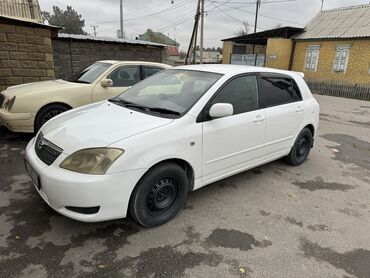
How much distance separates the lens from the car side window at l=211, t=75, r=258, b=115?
137 inches

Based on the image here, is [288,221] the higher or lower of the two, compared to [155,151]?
lower

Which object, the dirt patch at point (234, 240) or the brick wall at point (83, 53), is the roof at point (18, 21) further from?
the dirt patch at point (234, 240)

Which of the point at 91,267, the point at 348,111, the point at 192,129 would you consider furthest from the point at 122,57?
the point at 91,267

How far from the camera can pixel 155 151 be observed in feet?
9.12

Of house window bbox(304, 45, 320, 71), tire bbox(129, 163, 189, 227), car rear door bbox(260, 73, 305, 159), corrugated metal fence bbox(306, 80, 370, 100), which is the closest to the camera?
tire bbox(129, 163, 189, 227)

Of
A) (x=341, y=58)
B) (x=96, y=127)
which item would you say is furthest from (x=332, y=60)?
(x=96, y=127)

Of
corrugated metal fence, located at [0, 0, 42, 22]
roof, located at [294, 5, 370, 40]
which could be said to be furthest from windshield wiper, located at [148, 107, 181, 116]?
roof, located at [294, 5, 370, 40]

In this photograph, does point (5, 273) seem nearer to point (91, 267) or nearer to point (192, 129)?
point (91, 267)

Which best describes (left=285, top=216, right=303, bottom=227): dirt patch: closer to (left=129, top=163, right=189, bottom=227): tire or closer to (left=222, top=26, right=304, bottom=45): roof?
(left=129, top=163, right=189, bottom=227): tire

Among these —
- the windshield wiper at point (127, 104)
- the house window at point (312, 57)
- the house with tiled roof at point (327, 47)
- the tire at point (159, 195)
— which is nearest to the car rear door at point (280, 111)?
the tire at point (159, 195)

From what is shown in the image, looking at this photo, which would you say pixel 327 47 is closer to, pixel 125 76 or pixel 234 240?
pixel 125 76

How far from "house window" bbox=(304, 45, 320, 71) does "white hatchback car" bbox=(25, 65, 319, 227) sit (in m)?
19.8

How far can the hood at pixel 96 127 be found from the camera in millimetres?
2684

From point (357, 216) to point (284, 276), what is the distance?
1.59 m
